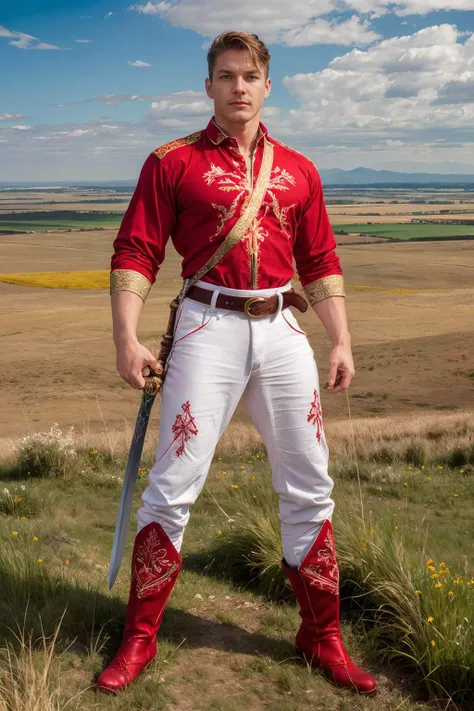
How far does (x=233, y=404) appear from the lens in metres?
3.11

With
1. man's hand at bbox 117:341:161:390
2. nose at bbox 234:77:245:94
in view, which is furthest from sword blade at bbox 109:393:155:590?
nose at bbox 234:77:245:94

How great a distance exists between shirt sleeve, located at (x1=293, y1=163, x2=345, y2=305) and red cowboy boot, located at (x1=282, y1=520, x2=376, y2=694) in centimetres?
101

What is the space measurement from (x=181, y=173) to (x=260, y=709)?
2130 millimetres

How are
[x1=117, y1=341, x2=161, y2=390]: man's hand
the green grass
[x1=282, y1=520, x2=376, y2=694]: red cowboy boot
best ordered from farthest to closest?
1. the green grass
2. [x1=282, y1=520, x2=376, y2=694]: red cowboy boot
3. [x1=117, y1=341, x2=161, y2=390]: man's hand

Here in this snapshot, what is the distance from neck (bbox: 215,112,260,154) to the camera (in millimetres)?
3119

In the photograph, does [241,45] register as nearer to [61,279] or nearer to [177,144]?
[177,144]

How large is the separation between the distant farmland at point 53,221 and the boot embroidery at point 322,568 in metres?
127

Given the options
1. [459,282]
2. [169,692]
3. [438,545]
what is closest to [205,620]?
[169,692]

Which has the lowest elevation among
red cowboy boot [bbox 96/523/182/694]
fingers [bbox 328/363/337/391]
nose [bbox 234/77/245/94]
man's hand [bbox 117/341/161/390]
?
red cowboy boot [bbox 96/523/182/694]

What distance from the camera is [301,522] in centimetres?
325

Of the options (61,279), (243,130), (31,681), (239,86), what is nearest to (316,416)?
(243,130)

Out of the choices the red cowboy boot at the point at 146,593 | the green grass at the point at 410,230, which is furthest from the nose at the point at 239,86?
the green grass at the point at 410,230

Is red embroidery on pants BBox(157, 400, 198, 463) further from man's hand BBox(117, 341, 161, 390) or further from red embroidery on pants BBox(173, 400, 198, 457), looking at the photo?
man's hand BBox(117, 341, 161, 390)

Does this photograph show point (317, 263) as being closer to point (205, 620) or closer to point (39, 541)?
point (205, 620)
